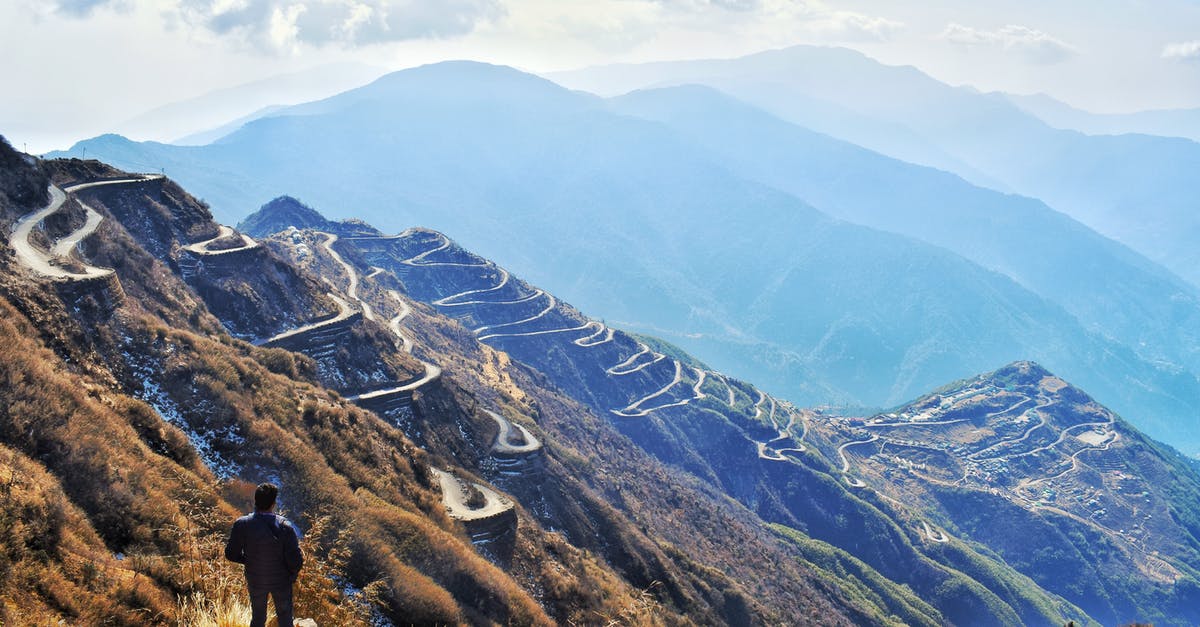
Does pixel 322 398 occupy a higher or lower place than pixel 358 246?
higher

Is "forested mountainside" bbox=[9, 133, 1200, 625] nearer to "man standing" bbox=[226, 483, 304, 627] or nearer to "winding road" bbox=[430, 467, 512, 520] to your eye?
"winding road" bbox=[430, 467, 512, 520]

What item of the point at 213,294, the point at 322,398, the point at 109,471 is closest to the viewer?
the point at 109,471

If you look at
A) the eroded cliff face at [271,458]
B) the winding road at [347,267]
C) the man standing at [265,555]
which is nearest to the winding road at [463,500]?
the eroded cliff face at [271,458]

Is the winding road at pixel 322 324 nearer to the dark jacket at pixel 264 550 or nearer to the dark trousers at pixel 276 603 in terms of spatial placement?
the dark jacket at pixel 264 550

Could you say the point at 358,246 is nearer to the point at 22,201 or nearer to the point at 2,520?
the point at 22,201

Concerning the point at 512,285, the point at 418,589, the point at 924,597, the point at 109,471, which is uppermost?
the point at 109,471

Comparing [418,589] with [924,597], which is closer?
[418,589]

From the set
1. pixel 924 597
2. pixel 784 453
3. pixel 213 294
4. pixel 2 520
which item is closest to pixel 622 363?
pixel 784 453
